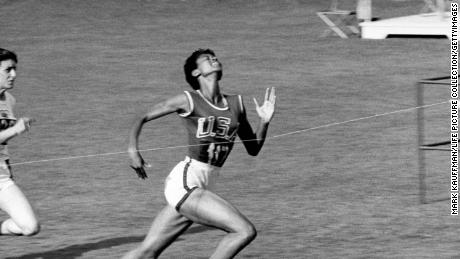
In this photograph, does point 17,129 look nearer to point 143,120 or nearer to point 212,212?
point 143,120

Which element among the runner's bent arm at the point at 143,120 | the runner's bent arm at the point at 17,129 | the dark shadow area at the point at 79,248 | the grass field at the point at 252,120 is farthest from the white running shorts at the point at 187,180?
the dark shadow area at the point at 79,248

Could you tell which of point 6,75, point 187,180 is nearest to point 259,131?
point 187,180

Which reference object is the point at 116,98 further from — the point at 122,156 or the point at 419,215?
the point at 419,215

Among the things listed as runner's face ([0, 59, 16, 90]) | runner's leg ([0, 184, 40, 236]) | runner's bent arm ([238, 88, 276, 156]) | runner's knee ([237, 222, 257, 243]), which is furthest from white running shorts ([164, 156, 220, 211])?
runner's face ([0, 59, 16, 90])

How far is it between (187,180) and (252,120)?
10329 mm

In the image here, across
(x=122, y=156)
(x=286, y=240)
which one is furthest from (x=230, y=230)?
(x=122, y=156)

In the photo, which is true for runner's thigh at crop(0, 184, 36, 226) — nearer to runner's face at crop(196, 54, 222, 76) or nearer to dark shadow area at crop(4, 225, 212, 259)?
dark shadow area at crop(4, 225, 212, 259)

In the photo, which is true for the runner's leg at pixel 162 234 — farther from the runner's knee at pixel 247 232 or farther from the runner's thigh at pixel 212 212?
the runner's knee at pixel 247 232

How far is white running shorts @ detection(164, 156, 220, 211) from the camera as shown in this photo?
7992mm

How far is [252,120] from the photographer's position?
18391 millimetres

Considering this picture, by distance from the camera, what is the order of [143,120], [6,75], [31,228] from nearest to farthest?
[143,120]
[31,228]
[6,75]

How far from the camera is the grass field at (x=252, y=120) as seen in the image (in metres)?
10.4

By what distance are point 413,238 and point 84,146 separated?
7.05 meters

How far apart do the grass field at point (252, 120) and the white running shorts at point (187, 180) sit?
4.71 ft
